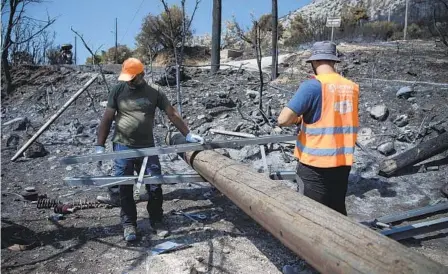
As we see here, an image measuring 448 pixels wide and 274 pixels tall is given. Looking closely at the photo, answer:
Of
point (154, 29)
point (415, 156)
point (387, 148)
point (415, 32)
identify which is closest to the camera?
point (415, 156)

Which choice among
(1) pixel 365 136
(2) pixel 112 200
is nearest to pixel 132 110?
(2) pixel 112 200

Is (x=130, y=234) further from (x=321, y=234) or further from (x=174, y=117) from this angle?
(x=321, y=234)

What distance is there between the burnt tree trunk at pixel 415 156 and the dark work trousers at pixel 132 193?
3.33 metres

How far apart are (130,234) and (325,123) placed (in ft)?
6.90

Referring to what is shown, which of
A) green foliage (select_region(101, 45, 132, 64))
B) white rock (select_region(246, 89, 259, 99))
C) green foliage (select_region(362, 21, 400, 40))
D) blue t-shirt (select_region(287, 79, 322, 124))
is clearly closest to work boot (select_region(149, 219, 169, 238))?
blue t-shirt (select_region(287, 79, 322, 124))

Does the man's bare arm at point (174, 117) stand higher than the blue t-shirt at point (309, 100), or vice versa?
the blue t-shirt at point (309, 100)

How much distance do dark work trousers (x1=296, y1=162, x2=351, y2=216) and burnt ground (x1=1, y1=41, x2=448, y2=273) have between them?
25.7 inches

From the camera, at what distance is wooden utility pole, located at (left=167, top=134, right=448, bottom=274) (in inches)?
70.1

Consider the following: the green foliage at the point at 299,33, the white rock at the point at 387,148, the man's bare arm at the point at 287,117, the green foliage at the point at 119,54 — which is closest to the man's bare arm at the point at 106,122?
the man's bare arm at the point at 287,117

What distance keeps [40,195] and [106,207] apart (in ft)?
3.49

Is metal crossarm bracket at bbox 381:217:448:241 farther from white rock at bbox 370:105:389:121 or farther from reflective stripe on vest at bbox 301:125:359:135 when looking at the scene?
white rock at bbox 370:105:389:121

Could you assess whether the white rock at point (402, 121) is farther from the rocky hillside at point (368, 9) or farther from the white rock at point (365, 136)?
the rocky hillside at point (368, 9)

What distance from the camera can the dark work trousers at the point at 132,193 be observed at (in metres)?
3.67

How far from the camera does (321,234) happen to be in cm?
216
